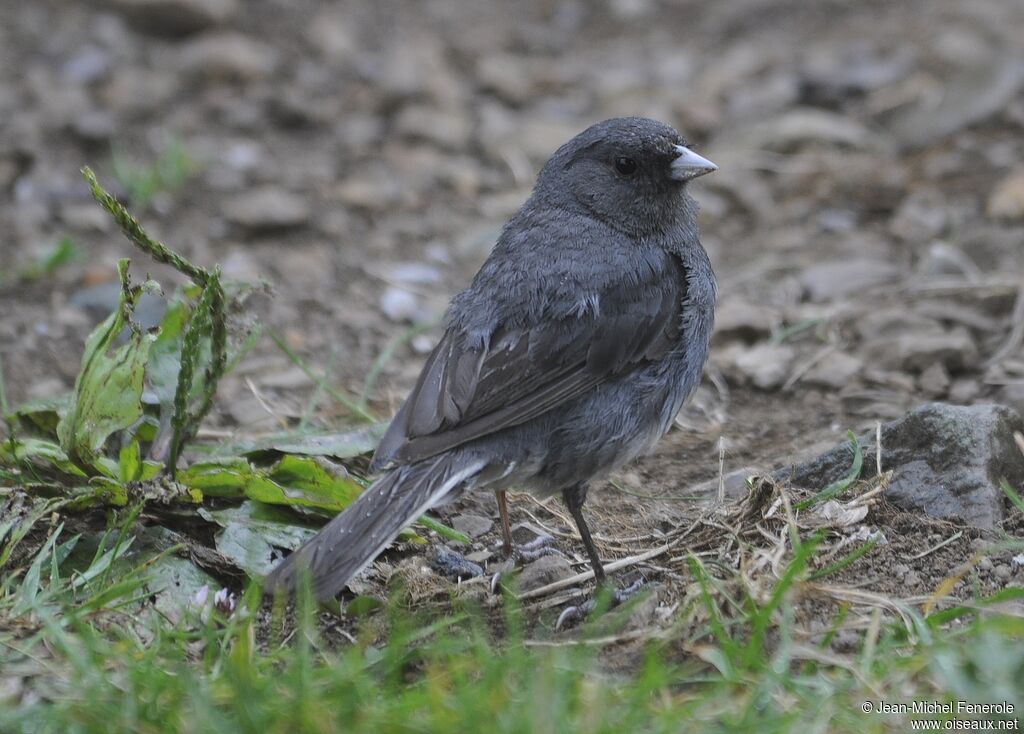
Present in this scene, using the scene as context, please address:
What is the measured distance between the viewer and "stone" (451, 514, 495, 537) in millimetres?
4018

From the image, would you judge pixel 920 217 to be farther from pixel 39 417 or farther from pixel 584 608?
pixel 39 417

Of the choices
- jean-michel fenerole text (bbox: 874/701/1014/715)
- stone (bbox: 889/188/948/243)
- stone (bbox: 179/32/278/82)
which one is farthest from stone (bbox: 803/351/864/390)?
stone (bbox: 179/32/278/82)

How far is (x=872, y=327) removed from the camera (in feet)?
16.9

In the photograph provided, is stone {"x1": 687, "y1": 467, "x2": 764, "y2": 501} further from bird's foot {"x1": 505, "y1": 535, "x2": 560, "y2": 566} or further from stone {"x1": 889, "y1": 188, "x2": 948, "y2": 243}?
stone {"x1": 889, "y1": 188, "x2": 948, "y2": 243}

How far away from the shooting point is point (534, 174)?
690 centimetres

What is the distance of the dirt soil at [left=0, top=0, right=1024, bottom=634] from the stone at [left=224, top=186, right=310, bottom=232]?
2 cm

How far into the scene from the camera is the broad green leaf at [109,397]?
344cm

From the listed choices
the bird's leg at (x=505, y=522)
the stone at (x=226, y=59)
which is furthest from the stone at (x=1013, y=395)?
the stone at (x=226, y=59)

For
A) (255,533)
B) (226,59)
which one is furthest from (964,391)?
(226,59)

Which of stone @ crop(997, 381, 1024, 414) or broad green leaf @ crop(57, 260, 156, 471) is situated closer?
broad green leaf @ crop(57, 260, 156, 471)

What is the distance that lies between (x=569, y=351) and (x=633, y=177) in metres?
0.78

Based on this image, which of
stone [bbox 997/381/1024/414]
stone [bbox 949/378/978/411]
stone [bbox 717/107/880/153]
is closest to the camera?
stone [bbox 997/381/1024/414]

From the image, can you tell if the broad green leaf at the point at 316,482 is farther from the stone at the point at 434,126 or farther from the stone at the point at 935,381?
the stone at the point at 434,126

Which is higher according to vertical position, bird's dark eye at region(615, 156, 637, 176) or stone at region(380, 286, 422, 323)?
bird's dark eye at region(615, 156, 637, 176)
